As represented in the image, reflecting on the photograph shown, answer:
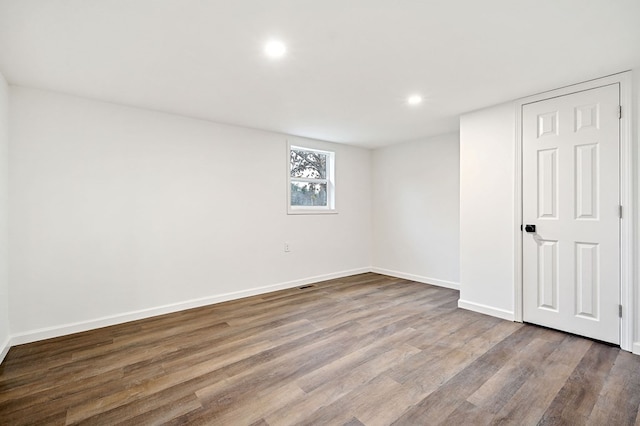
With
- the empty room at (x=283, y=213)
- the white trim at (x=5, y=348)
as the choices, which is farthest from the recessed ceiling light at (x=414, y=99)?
the white trim at (x=5, y=348)

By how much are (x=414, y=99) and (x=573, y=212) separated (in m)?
1.83

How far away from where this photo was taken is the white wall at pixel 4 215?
2.38 m

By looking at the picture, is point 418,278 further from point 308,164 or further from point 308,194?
point 308,164

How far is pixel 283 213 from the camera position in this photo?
4.34 m

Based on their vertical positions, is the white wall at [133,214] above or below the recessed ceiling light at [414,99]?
below

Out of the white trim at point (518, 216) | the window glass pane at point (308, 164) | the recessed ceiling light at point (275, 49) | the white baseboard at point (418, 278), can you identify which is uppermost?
the recessed ceiling light at point (275, 49)

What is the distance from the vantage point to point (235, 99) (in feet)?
9.74

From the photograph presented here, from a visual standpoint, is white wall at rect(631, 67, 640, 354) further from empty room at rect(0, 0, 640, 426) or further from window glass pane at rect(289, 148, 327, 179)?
window glass pane at rect(289, 148, 327, 179)

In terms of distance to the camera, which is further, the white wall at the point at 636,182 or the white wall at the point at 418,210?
the white wall at the point at 418,210

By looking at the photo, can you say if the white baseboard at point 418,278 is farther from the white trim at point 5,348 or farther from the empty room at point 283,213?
the white trim at point 5,348

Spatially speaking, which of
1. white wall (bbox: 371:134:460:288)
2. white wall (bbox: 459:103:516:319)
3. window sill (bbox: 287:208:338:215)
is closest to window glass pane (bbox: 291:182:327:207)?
window sill (bbox: 287:208:338:215)

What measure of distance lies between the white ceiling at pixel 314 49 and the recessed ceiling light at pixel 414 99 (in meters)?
0.08

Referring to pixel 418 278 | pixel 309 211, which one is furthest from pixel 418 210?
pixel 309 211

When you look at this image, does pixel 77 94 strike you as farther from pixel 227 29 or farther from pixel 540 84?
pixel 540 84
